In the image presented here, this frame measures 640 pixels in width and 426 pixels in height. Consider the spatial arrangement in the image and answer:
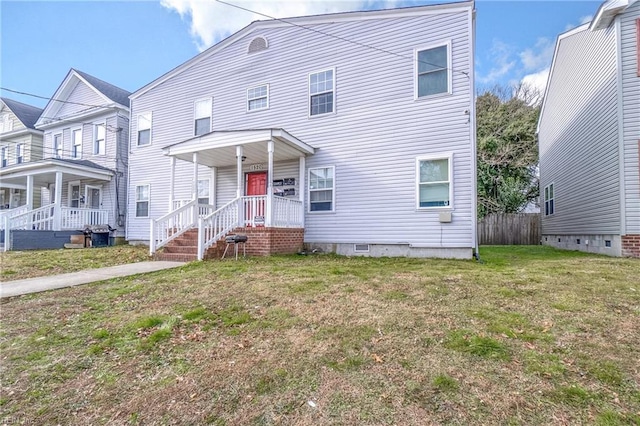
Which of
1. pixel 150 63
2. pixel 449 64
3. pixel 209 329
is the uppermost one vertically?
pixel 150 63

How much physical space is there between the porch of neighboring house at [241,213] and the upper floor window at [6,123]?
1645cm

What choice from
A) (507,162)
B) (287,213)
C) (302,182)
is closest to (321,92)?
(302,182)

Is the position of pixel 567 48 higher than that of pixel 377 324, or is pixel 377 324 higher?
pixel 567 48

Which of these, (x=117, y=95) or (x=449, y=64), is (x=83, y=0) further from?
(x=449, y=64)

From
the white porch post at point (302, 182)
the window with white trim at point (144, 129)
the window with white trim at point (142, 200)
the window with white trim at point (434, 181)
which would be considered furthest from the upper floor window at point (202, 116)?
the window with white trim at point (434, 181)

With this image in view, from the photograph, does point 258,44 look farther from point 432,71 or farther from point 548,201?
point 548,201

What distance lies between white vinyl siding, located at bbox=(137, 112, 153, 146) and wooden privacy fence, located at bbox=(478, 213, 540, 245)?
16.7m

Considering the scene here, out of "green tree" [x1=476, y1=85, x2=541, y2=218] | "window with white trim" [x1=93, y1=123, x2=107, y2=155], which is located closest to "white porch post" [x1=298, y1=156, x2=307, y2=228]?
"window with white trim" [x1=93, y1=123, x2=107, y2=155]

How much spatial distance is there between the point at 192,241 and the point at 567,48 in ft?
49.9

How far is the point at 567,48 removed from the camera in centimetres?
1284

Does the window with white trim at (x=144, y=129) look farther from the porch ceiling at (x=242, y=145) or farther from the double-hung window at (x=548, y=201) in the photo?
the double-hung window at (x=548, y=201)

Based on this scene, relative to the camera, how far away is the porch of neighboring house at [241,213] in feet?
29.4

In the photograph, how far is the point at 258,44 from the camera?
12.0 meters

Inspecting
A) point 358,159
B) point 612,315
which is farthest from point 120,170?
point 612,315
